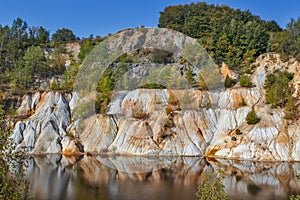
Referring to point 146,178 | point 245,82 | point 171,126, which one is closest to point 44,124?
point 171,126

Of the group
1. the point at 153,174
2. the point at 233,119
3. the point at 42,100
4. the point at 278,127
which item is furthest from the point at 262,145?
the point at 42,100

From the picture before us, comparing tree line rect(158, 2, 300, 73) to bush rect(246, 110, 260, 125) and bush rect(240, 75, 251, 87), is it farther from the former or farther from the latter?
bush rect(246, 110, 260, 125)

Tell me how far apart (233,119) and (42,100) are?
28.7m

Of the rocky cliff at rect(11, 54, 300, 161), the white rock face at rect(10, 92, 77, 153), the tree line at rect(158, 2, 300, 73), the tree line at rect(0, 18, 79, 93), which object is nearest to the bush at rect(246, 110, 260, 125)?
the rocky cliff at rect(11, 54, 300, 161)

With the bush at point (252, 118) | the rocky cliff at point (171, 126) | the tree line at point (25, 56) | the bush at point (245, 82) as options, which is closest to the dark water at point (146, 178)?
the rocky cliff at point (171, 126)

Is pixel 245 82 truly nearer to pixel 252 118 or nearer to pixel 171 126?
pixel 252 118

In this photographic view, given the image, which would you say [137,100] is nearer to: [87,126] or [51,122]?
[87,126]

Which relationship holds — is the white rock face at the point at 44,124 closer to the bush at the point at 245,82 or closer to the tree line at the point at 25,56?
the tree line at the point at 25,56

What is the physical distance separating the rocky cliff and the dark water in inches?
129

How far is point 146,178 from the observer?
94.9ft

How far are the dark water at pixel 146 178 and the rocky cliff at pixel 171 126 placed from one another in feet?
10.8

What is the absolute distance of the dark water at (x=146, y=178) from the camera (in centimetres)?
2278

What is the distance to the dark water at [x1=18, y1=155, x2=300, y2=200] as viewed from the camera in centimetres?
2278

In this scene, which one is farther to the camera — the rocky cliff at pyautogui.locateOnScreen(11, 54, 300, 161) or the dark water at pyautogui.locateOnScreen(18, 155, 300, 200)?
the rocky cliff at pyautogui.locateOnScreen(11, 54, 300, 161)
